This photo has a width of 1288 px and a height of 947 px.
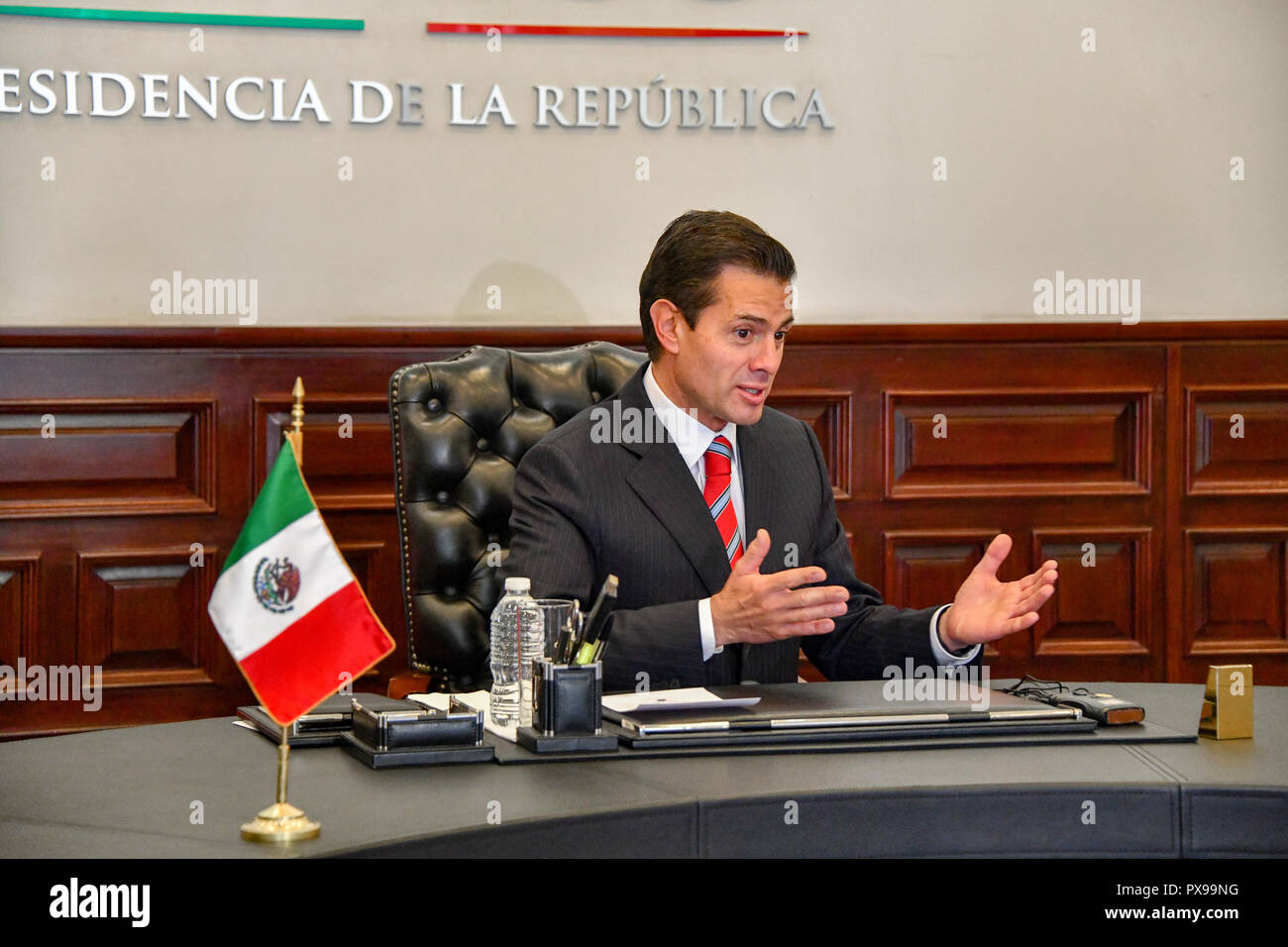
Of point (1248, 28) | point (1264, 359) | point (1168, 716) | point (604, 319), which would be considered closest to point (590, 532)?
point (1168, 716)

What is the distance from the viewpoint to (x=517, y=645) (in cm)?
196

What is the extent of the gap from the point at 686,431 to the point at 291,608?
1.23 metres

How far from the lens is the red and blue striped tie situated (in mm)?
2525

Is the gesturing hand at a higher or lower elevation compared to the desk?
higher

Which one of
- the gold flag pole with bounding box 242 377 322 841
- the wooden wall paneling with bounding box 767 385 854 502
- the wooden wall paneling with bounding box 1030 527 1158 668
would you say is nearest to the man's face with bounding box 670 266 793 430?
the gold flag pole with bounding box 242 377 322 841

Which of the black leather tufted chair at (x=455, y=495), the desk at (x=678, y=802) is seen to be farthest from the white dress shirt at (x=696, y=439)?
the desk at (x=678, y=802)

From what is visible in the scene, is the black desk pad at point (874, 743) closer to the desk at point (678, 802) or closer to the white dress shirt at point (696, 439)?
the desk at point (678, 802)

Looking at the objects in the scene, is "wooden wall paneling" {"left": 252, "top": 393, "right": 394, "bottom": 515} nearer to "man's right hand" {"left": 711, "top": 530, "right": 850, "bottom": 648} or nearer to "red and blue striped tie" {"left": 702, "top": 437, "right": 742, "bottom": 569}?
"red and blue striped tie" {"left": 702, "top": 437, "right": 742, "bottom": 569}

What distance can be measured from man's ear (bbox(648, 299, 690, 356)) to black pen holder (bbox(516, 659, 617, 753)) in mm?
971

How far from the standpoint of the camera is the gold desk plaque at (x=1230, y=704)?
186 cm

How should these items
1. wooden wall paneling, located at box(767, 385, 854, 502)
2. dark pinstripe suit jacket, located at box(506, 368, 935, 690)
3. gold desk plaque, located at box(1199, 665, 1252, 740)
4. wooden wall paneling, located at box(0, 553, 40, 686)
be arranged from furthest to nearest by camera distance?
wooden wall paneling, located at box(767, 385, 854, 502), wooden wall paneling, located at box(0, 553, 40, 686), dark pinstripe suit jacket, located at box(506, 368, 935, 690), gold desk plaque, located at box(1199, 665, 1252, 740)

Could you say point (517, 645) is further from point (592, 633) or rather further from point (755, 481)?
point (755, 481)

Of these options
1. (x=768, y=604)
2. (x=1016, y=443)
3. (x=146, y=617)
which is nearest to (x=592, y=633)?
(x=768, y=604)
